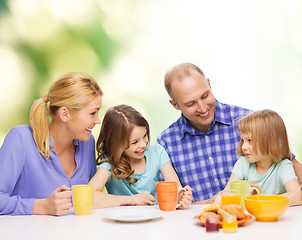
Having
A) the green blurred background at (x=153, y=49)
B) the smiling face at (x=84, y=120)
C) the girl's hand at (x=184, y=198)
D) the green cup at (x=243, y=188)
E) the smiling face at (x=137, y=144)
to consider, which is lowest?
the girl's hand at (x=184, y=198)

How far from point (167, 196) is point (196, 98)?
0.87 metres

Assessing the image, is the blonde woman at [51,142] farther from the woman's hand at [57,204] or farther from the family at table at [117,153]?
the woman's hand at [57,204]

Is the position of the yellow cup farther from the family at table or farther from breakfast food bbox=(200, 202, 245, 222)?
breakfast food bbox=(200, 202, 245, 222)

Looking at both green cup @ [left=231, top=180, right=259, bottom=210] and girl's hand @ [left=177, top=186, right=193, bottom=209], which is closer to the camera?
green cup @ [left=231, top=180, right=259, bottom=210]

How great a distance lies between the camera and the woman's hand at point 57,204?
1605mm

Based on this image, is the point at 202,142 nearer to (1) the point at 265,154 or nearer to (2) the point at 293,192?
A: (1) the point at 265,154

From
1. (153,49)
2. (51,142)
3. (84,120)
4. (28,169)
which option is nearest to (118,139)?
(84,120)

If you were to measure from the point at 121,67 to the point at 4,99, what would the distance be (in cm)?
116

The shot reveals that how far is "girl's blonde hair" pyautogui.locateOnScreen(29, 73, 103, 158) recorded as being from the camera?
6.55ft

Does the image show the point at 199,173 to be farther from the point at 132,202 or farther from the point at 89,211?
the point at 89,211

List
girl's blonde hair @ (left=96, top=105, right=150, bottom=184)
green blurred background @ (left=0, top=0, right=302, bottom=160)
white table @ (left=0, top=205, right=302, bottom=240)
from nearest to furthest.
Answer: white table @ (left=0, top=205, right=302, bottom=240), girl's blonde hair @ (left=96, top=105, right=150, bottom=184), green blurred background @ (left=0, top=0, right=302, bottom=160)

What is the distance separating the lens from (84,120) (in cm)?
207

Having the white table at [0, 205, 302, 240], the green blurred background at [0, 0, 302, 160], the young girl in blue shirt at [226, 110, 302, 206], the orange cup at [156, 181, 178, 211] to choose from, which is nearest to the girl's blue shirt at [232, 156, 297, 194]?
the young girl in blue shirt at [226, 110, 302, 206]

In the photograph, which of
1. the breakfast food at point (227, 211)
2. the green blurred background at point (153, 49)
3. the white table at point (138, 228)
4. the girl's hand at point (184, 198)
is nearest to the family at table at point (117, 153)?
the girl's hand at point (184, 198)
